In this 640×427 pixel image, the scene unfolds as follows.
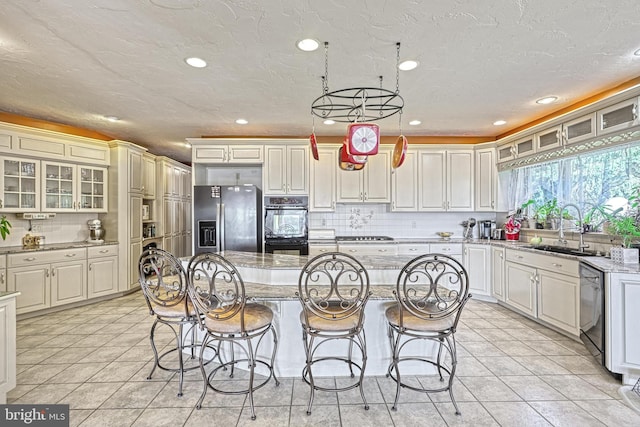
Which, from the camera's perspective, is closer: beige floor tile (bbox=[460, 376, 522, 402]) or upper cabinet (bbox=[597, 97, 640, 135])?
beige floor tile (bbox=[460, 376, 522, 402])

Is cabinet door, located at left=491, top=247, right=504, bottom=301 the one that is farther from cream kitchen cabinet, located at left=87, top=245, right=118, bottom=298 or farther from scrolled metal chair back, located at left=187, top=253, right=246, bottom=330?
cream kitchen cabinet, located at left=87, top=245, right=118, bottom=298

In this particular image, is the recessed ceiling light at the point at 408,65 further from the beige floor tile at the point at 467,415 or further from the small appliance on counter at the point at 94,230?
the small appliance on counter at the point at 94,230

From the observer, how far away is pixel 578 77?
295 centimetres

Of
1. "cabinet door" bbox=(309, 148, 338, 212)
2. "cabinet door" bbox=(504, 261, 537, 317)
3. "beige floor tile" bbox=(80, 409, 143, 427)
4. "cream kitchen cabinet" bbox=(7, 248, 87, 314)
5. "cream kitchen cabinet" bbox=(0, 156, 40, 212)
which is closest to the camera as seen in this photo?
"beige floor tile" bbox=(80, 409, 143, 427)

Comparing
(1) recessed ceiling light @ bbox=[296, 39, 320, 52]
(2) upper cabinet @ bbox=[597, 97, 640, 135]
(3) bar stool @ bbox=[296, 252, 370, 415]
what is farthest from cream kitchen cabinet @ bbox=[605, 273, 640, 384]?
(1) recessed ceiling light @ bbox=[296, 39, 320, 52]

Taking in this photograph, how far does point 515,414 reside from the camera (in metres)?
2.00

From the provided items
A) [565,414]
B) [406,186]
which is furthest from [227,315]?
[406,186]

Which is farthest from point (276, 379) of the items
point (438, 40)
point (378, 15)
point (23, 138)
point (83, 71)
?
point (23, 138)

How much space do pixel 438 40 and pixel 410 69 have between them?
46 cm

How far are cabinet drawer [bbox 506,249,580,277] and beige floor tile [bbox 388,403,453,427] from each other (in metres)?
2.08

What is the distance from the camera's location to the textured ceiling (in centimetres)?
198

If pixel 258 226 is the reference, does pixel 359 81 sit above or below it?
above

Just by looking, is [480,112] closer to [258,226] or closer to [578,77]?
[578,77]

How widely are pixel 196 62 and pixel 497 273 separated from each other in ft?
14.3
